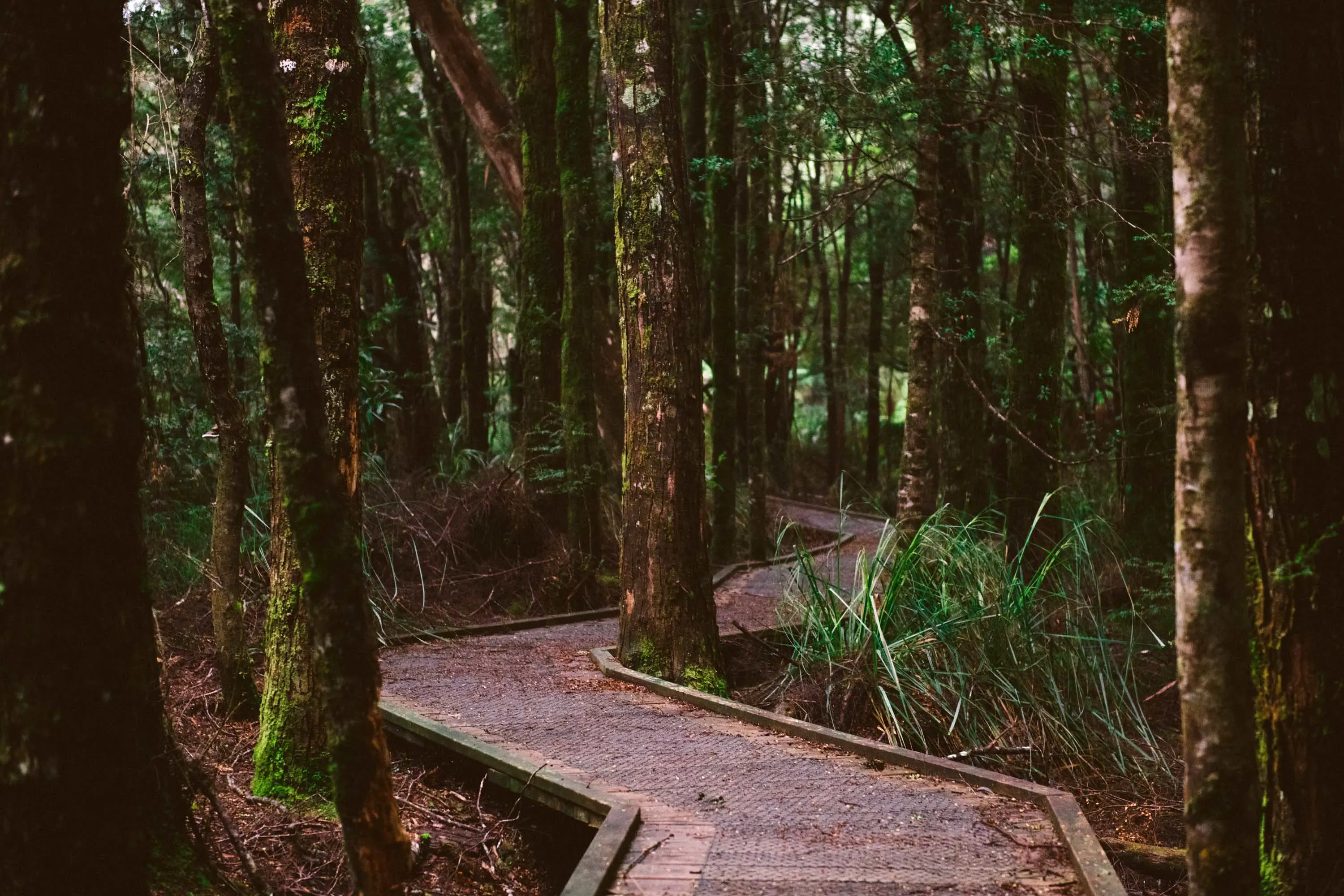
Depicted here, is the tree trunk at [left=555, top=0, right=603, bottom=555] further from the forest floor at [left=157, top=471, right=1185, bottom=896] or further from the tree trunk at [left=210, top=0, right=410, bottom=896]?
the tree trunk at [left=210, top=0, right=410, bottom=896]

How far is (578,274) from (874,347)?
60.0ft

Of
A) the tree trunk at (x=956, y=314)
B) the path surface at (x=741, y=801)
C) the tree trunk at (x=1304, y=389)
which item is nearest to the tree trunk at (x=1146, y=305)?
the tree trunk at (x=956, y=314)

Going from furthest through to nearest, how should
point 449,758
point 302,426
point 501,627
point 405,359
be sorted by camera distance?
point 405,359 < point 501,627 < point 449,758 < point 302,426

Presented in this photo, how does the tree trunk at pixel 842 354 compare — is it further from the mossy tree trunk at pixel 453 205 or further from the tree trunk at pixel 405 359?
the tree trunk at pixel 405 359

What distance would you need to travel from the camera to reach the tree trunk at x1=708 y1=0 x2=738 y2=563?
14.4 meters

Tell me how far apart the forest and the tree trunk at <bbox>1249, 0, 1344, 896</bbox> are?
0.05ft

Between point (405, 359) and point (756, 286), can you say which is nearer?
point (756, 286)

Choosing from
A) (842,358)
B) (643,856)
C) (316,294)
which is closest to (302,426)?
Answer: (316,294)

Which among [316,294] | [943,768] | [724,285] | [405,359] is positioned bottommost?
[943,768]

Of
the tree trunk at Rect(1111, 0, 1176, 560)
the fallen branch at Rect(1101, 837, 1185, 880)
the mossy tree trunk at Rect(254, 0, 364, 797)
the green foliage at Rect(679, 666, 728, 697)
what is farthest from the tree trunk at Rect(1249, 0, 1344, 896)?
the tree trunk at Rect(1111, 0, 1176, 560)

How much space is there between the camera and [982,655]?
7.07 m

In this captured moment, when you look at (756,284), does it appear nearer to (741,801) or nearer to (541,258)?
(541,258)

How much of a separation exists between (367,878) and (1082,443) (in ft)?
72.5

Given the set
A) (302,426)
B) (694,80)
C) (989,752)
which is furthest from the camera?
(694,80)
